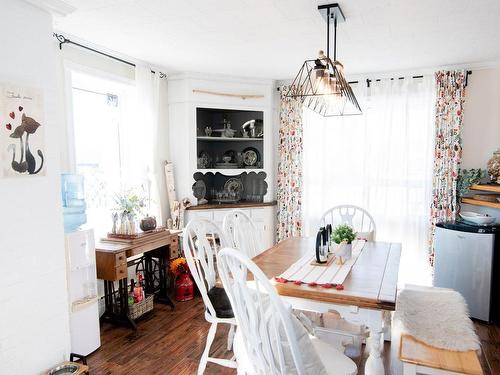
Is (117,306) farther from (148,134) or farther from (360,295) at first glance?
(360,295)

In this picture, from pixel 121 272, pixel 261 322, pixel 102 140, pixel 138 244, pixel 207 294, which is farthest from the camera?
pixel 102 140

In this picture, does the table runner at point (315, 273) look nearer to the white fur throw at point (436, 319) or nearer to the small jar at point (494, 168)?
the white fur throw at point (436, 319)

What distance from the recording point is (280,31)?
267cm

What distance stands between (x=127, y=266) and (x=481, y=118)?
3.72 meters

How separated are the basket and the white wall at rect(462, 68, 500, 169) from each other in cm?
342

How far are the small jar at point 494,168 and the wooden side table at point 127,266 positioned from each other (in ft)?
10.1

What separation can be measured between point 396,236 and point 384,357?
173 centimetres

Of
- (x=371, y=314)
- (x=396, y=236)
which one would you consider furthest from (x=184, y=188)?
(x=371, y=314)

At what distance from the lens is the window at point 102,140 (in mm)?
3105

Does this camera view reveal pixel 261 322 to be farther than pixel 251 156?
No

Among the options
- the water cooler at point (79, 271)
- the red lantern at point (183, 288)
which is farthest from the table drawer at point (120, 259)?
the red lantern at point (183, 288)

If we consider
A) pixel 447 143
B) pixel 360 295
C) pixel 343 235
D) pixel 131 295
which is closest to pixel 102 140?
pixel 131 295

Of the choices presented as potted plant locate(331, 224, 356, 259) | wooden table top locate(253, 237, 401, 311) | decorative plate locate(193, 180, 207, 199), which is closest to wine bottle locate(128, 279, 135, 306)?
decorative plate locate(193, 180, 207, 199)

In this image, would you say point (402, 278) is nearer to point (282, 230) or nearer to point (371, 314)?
point (282, 230)
